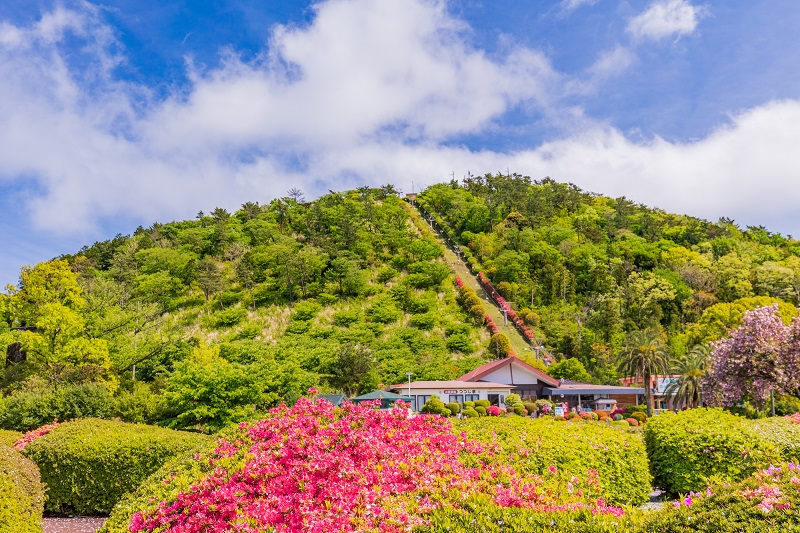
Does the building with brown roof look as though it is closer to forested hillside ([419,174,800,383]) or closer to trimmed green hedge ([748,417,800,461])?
forested hillside ([419,174,800,383])

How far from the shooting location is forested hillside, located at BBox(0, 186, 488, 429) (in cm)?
2189

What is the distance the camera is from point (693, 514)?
12.5ft

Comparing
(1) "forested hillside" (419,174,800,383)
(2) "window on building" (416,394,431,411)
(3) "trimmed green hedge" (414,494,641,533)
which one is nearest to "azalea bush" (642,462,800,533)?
(3) "trimmed green hedge" (414,494,641,533)

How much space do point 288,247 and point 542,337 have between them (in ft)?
102

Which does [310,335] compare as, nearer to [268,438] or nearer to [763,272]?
[268,438]

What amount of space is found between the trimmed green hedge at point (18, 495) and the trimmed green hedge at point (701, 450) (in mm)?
11469

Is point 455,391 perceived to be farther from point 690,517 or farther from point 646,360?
point 690,517

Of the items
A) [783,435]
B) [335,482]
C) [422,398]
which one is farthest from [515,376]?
[335,482]

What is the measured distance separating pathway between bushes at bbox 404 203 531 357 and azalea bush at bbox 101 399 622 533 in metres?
44.4

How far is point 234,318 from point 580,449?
166 ft

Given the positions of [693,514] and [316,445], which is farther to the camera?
[316,445]

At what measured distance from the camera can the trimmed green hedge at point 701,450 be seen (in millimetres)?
9359

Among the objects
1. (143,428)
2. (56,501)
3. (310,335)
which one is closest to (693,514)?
(143,428)

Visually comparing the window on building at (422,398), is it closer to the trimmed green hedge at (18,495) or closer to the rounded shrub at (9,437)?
the rounded shrub at (9,437)
